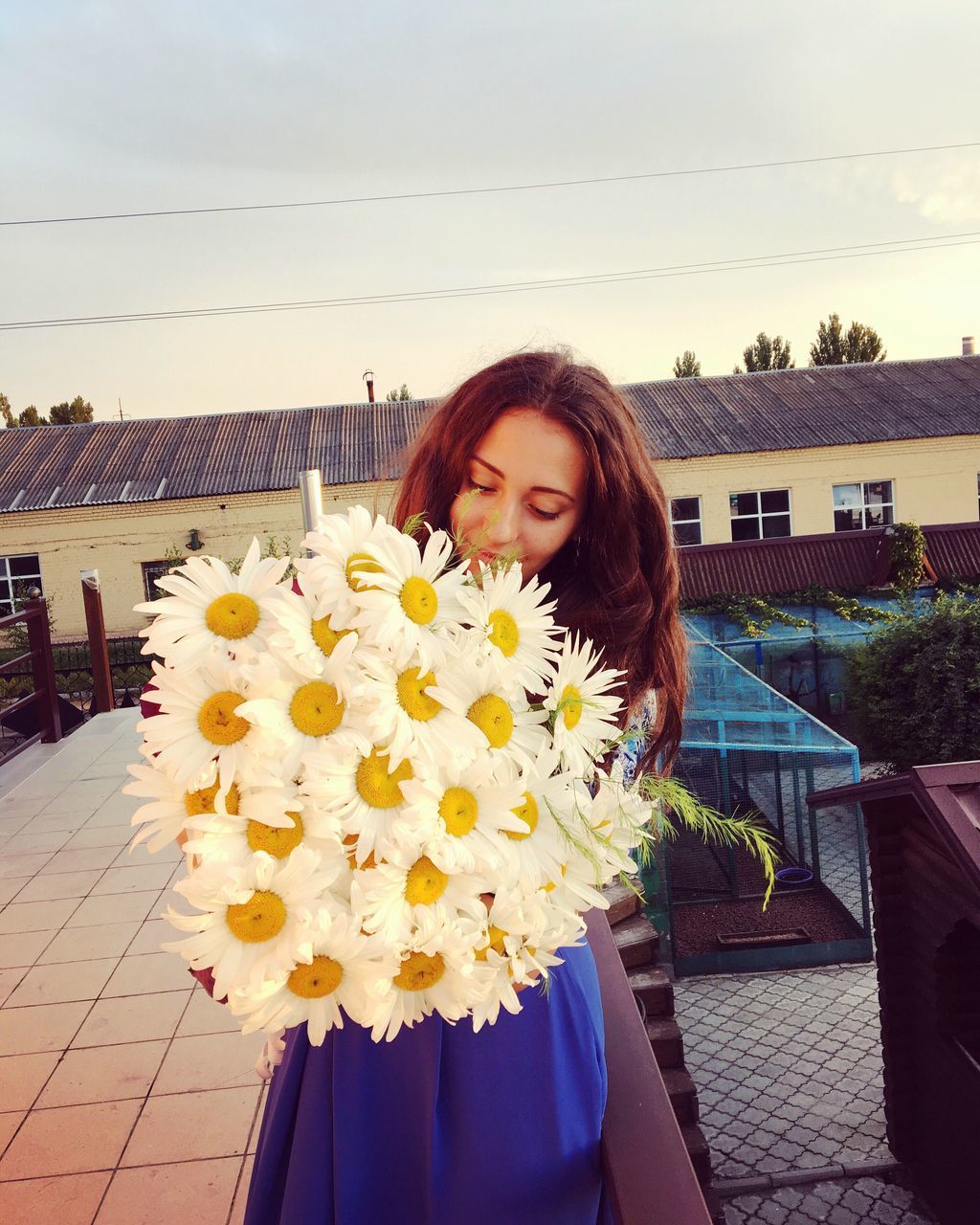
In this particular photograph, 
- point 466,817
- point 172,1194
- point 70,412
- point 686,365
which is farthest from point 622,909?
point 686,365

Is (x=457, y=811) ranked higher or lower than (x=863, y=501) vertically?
lower

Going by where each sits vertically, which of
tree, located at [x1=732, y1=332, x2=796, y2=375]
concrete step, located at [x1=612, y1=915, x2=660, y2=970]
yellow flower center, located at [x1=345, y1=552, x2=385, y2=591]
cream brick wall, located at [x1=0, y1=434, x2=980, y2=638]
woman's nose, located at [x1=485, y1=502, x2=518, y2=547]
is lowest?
concrete step, located at [x1=612, y1=915, x2=660, y2=970]

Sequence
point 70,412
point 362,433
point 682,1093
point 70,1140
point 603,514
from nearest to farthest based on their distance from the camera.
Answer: point 603,514 < point 70,1140 < point 682,1093 < point 362,433 < point 70,412

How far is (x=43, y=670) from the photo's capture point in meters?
7.63

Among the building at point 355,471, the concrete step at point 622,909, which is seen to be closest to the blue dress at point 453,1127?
the concrete step at point 622,909

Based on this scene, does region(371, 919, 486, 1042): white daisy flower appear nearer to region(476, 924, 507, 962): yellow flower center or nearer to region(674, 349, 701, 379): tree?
region(476, 924, 507, 962): yellow flower center

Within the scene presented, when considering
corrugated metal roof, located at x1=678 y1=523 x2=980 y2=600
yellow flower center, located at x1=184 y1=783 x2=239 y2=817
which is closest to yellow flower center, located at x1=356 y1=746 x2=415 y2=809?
yellow flower center, located at x1=184 y1=783 x2=239 y2=817

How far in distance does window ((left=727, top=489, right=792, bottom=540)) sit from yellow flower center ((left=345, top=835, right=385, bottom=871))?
2182cm

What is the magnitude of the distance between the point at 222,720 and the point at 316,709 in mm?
78

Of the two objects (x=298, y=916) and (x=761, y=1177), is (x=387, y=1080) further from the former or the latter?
(x=761, y=1177)

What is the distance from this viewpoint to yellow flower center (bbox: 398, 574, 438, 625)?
2.66 ft

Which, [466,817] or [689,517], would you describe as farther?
[689,517]

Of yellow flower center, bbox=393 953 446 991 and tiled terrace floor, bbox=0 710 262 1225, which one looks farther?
tiled terrace floor, bbox=0 710 262 1225

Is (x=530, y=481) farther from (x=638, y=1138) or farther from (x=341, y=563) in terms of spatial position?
(x=638, y=1138)
